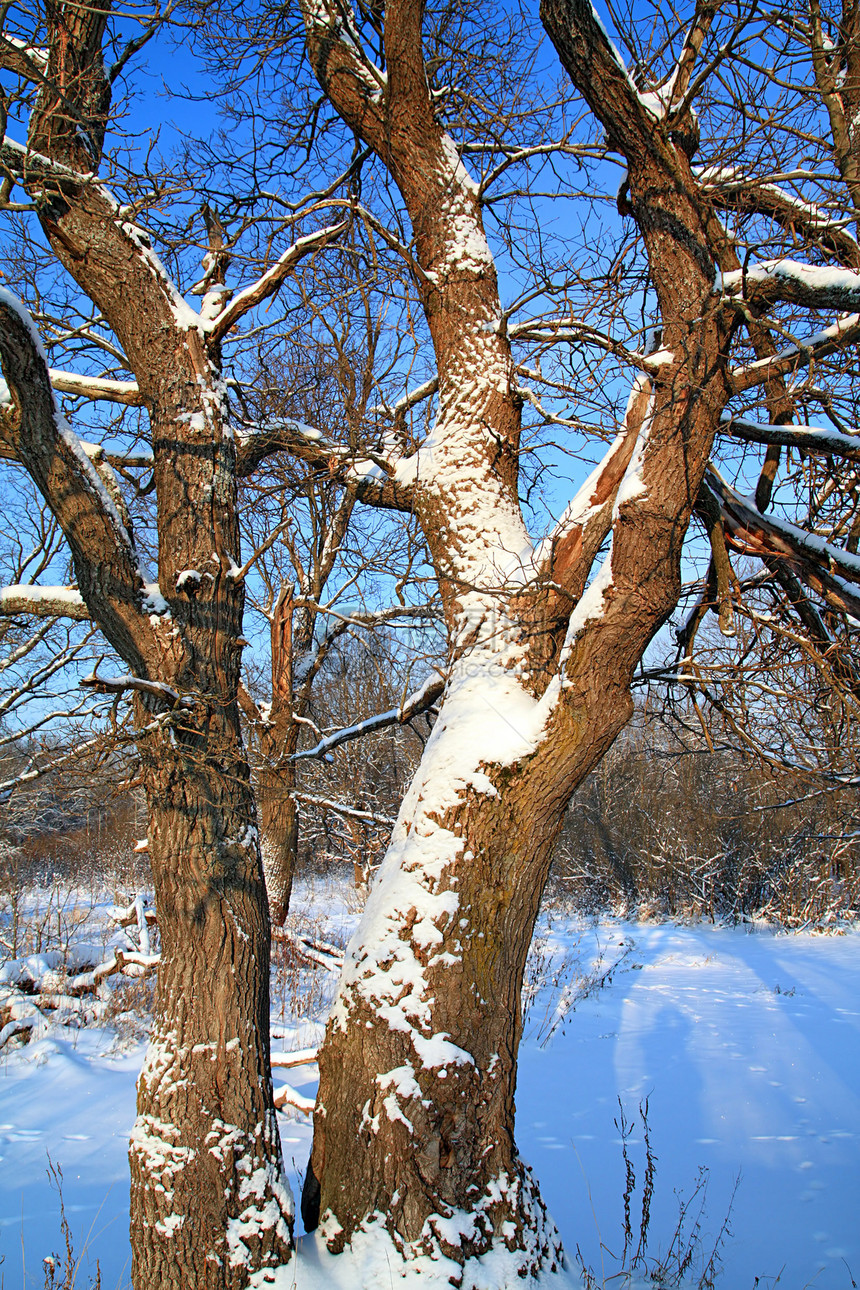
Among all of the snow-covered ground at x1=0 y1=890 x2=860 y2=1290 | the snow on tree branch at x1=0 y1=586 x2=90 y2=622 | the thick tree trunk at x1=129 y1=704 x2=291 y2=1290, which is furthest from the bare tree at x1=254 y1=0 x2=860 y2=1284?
the snow on tree branch at x1=0 y1=586 x2=90 y2=622

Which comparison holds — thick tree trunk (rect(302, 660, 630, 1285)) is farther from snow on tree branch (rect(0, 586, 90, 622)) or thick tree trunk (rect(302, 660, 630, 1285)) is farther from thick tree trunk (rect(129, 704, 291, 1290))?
snow on tree branch (rect(0, 586, 90, 622))

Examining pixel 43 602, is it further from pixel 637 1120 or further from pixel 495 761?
pixel 637 1120

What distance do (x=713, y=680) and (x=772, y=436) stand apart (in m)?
1.30

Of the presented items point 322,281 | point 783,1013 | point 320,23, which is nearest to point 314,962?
point 783,1013

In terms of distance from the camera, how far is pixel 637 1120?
4.79m

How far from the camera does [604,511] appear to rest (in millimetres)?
2844

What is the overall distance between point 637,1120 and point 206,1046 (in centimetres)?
368

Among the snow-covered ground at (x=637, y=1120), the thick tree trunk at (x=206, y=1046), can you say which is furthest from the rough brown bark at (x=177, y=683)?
the snow-covered ground at (x=637, y=1120)

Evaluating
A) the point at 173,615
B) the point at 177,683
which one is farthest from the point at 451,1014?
the point at 173,615

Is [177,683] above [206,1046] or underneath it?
above

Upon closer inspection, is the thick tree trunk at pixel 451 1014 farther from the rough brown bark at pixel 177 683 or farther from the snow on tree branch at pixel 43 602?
the snow on tree branch at pixel 43 602

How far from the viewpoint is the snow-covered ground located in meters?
3.36

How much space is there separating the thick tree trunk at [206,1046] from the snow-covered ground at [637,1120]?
1133 millimetres

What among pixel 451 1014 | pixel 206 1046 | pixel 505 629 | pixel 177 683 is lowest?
pixel 206 1046
